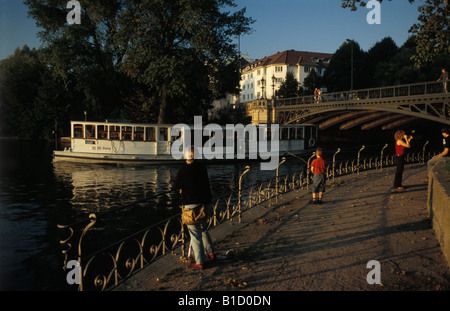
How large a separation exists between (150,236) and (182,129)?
56.9ft

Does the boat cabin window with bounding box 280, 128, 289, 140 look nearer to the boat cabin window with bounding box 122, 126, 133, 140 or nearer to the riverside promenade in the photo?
the boat cabin window with bounding box 122, 126, 133, 140

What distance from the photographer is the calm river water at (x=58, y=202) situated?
25.4 ft

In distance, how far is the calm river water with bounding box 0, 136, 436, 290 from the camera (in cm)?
774

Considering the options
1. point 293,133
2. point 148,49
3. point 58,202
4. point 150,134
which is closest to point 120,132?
point 150,134

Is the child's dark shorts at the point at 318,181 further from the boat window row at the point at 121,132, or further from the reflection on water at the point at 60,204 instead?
the boat window row at the point at 121,132

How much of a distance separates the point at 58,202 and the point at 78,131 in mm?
13723

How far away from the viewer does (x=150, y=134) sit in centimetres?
2661

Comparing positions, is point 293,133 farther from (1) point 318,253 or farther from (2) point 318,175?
(1) point 318,253

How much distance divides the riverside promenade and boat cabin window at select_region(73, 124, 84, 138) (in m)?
21.2

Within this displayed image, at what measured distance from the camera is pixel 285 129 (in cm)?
3297

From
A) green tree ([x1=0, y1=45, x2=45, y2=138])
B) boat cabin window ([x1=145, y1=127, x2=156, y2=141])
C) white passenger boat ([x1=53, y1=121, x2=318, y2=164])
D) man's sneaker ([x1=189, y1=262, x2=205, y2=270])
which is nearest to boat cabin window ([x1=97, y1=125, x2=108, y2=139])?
white passenger boat ([x1=53, y1=121, x2=318, y2=164])

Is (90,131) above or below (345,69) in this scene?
below
